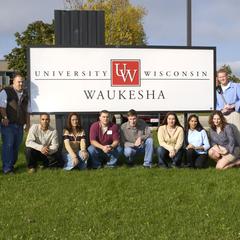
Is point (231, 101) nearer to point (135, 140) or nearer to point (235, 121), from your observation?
point (235, 121)

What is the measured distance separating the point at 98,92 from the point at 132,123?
951 mm

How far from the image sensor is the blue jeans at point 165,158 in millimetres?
9484

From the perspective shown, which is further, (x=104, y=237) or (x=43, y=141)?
(x=43, y=141)

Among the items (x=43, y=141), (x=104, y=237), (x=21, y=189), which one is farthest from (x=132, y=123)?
(x=104, y=237)

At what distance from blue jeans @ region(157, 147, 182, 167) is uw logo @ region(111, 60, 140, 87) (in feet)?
4.93

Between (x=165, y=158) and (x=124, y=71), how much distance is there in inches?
73.9

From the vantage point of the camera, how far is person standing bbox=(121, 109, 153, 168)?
9570mm

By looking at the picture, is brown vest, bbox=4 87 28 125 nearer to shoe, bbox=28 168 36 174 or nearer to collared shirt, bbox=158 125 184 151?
shoe, bbox=28 168 36 174

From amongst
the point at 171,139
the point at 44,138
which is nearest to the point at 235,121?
the point at 171,139

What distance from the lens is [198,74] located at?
1045cm

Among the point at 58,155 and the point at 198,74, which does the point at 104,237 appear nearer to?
the point at 58,155

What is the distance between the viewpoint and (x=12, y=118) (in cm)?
911

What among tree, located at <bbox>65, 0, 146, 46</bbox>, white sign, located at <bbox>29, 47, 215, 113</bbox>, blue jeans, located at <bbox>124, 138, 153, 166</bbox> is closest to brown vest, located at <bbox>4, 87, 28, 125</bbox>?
white sign, located at <bbox>29, 47, 215, 113</bbox>

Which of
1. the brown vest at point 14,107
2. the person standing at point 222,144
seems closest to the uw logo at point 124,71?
the person standing at point 222,144
